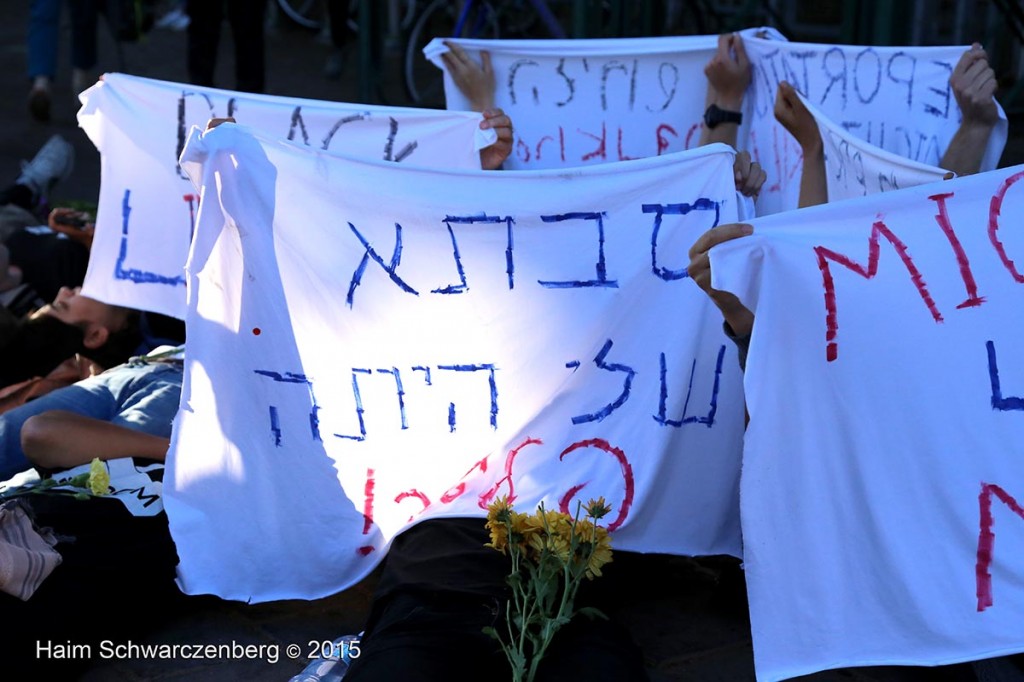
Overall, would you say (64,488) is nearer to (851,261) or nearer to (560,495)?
(560,495)

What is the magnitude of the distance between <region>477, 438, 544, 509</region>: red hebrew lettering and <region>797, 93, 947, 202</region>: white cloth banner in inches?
40.2

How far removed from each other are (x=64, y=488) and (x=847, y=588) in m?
1.88

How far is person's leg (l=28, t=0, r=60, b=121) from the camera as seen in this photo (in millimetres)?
7477

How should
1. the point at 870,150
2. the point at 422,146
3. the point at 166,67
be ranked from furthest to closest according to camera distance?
the point at 166,67 → the point at 422,146 → the point at 870,150

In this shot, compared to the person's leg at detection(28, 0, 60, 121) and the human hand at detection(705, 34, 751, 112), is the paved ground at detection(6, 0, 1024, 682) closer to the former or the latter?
the human hand at detection(705, 34, 751, 112)

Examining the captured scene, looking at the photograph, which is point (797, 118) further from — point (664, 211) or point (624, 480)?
point (624, 480)

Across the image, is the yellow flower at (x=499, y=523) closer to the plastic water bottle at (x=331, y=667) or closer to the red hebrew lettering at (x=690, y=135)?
the plastic water bottle at (x=331, y=667)

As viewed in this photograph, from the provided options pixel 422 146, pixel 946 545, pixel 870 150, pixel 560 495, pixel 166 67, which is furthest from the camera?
pixel 166 67

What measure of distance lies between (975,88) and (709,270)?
129 cm

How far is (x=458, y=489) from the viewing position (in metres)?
2.97

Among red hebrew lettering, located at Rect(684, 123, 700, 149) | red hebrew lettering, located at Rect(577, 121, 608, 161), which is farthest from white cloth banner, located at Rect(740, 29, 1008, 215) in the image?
red hebrew lettering, located at Rect(577, 121, 608, 161)

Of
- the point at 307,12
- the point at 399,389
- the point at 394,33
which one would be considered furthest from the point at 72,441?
the point at 307,12


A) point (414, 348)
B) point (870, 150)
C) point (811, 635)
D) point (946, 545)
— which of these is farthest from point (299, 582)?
point (870, 150)

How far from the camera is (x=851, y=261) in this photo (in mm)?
2496
